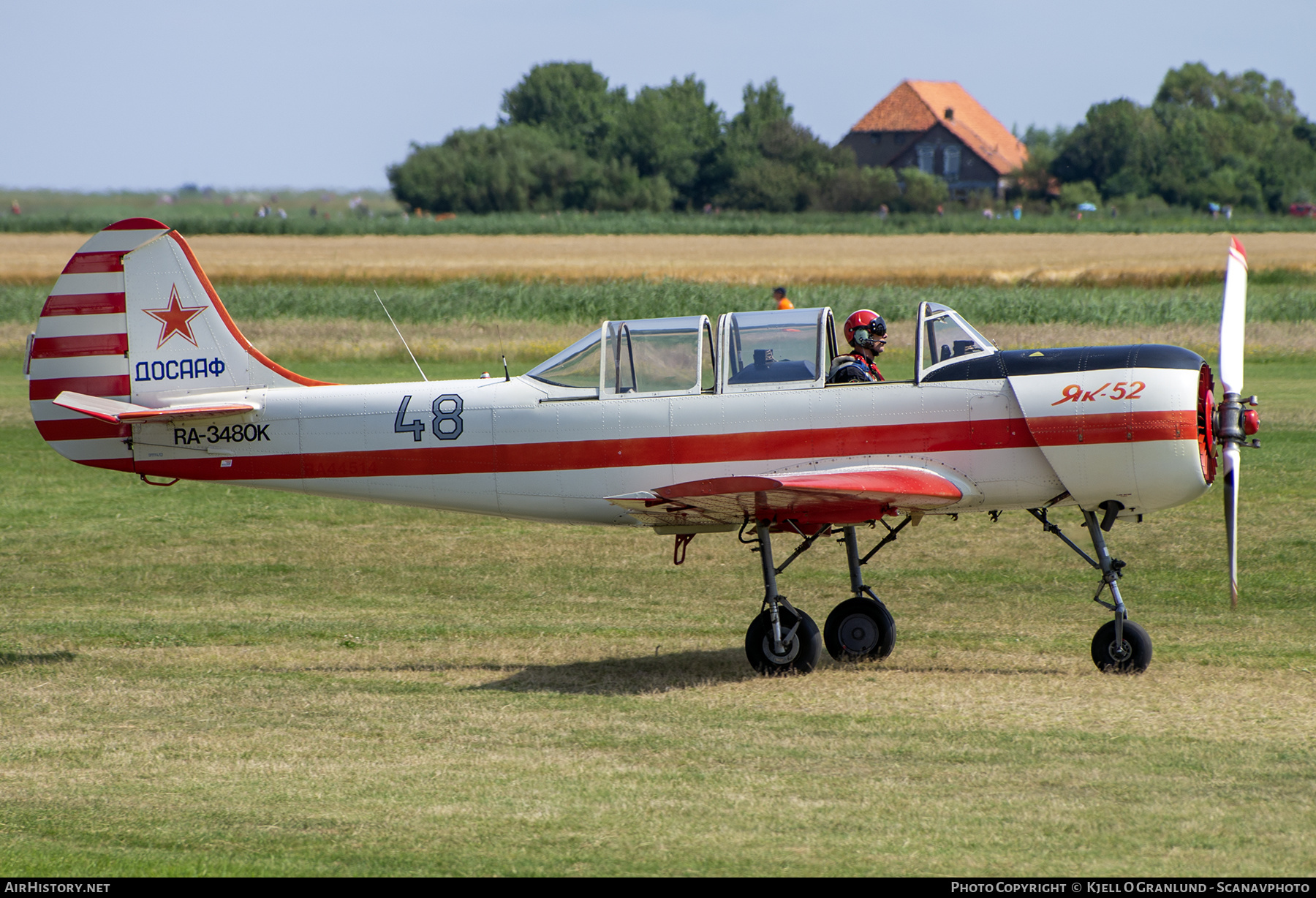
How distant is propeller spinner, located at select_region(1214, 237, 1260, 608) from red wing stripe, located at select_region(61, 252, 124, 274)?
8.52 meters

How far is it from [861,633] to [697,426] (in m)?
2.06

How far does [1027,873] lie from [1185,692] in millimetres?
3643

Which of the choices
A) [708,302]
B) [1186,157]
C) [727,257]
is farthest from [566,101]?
[708,302]

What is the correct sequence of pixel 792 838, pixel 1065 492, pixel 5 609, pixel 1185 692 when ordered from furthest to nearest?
1. pixel 5 609
2. pixel 1065 492
3. pixel 1185 692
4. pixel 792 838

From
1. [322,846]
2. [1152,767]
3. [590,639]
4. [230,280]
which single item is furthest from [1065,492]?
[230,280]

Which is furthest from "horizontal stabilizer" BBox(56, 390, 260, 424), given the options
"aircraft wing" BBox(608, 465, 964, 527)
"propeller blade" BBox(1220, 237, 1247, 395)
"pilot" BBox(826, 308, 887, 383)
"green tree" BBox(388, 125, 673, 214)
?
"green tree" BBox(388, 125, 673, 214)

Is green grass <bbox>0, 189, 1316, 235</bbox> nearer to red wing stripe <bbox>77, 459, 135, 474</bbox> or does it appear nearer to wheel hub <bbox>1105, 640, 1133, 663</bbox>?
wheel hub <bbox>1105, 640, 1133, 663</bbox>

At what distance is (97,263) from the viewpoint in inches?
422

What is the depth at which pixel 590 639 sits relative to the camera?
35.7ft

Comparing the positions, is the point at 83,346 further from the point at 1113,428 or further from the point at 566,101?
the point at 566,101

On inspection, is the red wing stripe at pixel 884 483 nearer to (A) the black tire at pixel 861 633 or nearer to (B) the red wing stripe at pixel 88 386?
→ (A) the black tire at pixel 861 633

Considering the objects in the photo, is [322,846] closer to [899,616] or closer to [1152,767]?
[1152,767]

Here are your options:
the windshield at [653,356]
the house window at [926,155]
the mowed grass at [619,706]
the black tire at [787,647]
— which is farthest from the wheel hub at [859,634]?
the house window at [926,155]

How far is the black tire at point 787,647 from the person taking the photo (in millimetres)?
9461
